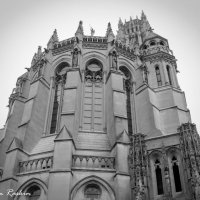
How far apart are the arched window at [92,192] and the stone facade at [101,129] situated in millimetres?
53

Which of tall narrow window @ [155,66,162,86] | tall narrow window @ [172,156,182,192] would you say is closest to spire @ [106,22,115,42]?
tall narrow window @ [155,66,162,86]

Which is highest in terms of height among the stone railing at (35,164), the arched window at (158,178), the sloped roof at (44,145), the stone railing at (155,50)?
the stone railing at (155,50)

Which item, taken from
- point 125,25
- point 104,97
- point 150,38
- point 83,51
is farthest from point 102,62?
point 125,25

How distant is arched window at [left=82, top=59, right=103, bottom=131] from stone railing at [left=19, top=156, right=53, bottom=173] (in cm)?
399

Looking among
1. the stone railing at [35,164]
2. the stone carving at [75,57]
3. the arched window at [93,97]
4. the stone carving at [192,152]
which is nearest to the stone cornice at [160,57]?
the arched window at [93,97]

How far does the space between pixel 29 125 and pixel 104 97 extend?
18.9 feet

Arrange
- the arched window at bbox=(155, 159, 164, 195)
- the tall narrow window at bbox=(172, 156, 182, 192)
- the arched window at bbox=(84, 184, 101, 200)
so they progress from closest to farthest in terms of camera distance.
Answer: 1. the tall narrow window at bbox=(172, 156, 182, 192)
2. the arched window at bbox=(155, 159, 164, 195)
3. the arched window at bbox=(84, 184, 101, 200)

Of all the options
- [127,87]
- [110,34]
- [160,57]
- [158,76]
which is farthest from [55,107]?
[160,57]

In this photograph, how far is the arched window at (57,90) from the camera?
19641 millimetres

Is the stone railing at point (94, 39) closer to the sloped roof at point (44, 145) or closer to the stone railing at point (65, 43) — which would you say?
the stone railing at point (65, 43)

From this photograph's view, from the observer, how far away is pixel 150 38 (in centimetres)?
2684

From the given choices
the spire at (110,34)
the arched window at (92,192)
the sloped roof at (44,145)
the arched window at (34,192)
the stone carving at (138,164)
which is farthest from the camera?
the spire at (110,34)

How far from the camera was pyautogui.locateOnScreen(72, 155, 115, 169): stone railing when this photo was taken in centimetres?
A: 1531

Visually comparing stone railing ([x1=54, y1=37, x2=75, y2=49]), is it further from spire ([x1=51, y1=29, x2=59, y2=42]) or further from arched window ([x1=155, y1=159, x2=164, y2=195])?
arched window ([x1=155, y1=159, x2=164, y2=195])
